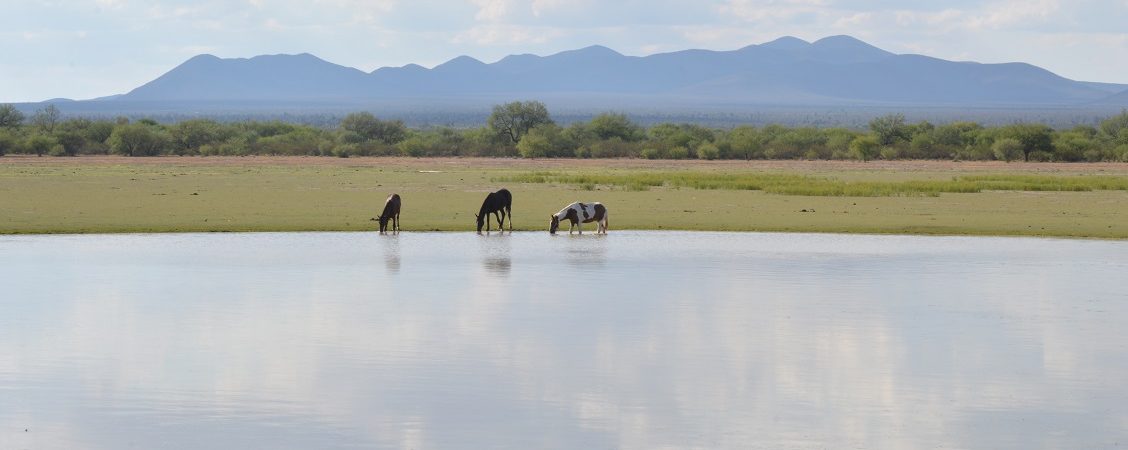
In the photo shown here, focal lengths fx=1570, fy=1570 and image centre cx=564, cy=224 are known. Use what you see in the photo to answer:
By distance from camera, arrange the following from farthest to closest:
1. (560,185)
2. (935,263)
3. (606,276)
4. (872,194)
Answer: (560,185) < (872,194) < (935,263) < (606,276)

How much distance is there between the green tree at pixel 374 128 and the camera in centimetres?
10856

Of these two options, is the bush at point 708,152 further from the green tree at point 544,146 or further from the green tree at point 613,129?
the green tree at point 613,129

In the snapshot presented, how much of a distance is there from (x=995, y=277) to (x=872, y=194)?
76.6 feet

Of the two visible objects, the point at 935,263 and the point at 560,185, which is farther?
the point at 560,185

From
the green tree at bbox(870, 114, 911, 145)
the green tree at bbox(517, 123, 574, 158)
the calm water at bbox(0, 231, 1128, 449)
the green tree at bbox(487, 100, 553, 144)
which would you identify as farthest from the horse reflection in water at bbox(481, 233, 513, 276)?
the green tree at bbox(487, 100, 553, 144)

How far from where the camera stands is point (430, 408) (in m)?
12.5

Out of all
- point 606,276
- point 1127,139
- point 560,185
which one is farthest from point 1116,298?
point 1127,139

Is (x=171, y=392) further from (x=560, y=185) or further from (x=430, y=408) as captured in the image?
(x=560, y=185)

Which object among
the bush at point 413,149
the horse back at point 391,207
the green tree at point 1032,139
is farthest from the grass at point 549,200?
the bush at point 413,149

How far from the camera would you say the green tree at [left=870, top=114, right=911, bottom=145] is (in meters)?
91.9

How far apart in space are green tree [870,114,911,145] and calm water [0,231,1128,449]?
218 feet

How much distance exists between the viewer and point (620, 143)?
296 feet

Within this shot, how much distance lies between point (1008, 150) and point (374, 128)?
46.9 metres

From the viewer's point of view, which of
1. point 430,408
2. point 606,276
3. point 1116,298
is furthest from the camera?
point 606,276
